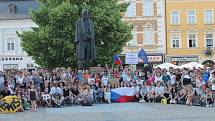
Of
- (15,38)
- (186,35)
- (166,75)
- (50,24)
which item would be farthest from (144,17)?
(166,75)

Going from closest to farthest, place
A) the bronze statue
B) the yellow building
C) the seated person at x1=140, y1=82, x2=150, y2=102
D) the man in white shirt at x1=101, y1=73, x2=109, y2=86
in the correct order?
the bronze statue, the man in white shirt at x1=101, y1=73, x2=109, y2=86, the seated person at x1=140, y1=82, x2=150, y2=102, the yellow building

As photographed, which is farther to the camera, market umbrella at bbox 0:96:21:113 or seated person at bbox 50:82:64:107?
seated person at bbox 50:82:64:107

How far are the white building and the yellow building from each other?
1499 centimetres

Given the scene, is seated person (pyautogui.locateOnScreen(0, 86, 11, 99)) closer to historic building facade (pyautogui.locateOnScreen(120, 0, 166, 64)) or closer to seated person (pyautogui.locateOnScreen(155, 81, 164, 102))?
seated person (pyautogui.locateOnScreen(155, 81, 164, 102))

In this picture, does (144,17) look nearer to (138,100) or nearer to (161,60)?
(161,60)

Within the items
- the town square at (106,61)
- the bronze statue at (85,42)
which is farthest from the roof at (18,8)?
the bronze statue at (85,42)

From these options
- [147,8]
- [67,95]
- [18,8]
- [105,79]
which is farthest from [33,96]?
[18,8]

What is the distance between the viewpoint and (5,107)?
1791 centimetres

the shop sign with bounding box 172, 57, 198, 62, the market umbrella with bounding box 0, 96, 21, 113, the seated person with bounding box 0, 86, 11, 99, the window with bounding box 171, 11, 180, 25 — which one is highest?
the window with bounding box 171, 11, 180, 25

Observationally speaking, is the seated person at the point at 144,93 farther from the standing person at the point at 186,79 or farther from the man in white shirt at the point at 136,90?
the standing person at the point at 186,79

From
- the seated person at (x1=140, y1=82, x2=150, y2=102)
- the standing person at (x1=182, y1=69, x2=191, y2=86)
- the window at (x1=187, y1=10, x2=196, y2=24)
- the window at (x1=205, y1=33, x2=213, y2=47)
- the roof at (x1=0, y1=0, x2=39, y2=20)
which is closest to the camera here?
the standing person at (x1=182, y1=69, x2=191, y2=86)

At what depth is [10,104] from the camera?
1795cm

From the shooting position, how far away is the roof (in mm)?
52812

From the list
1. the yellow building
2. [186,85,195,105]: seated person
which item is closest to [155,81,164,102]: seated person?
[186,85,195,105]: seated person
